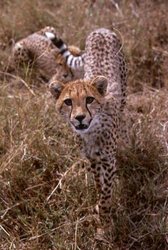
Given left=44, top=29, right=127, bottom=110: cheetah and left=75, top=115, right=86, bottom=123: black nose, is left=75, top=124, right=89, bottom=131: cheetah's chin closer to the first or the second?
left=75, top=115, right=86, bottom=123: black nose

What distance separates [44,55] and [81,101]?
2.30 m

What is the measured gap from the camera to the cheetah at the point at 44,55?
5348mm

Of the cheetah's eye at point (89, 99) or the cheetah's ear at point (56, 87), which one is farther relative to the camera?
the cheetah's ear at point (56, 87)

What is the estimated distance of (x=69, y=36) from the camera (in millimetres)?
5551

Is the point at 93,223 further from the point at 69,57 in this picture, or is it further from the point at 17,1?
the point at 17,1

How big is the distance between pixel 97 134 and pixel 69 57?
155cm

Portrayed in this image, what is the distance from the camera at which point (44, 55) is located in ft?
18.2

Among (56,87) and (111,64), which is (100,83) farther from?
(111,64)

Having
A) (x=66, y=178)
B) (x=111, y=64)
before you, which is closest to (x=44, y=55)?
(x=111, y=64)

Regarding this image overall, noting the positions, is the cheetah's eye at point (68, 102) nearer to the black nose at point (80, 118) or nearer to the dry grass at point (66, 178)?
the black nose at point (80, 118)

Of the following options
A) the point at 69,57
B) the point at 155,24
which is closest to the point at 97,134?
the point at 69,57

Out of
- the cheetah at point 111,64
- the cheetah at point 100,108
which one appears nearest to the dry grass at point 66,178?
the cheetah at point 100,108

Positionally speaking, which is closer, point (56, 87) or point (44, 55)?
point (56, 87)

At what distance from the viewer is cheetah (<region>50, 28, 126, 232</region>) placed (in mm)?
3336
